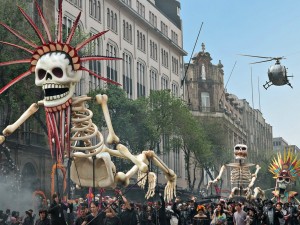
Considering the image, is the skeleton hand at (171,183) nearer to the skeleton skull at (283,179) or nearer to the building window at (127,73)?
the skeleton skull at (283,179)

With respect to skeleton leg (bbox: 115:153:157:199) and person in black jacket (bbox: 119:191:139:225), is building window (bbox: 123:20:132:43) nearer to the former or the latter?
person in black jacket (bbox: 119:191:139:225)

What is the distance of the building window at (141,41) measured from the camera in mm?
76000

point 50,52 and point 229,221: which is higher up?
point 50,52

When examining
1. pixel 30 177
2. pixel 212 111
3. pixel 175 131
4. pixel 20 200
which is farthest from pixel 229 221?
pixel 212 111

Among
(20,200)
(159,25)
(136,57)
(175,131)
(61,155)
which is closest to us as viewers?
(61,155)

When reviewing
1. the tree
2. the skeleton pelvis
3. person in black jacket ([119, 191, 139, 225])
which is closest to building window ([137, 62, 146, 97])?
the tree

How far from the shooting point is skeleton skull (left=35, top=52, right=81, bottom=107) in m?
19.2

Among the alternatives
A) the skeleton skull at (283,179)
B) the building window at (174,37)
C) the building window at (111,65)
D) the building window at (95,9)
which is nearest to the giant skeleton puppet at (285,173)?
the skeleton skull at (283,179)

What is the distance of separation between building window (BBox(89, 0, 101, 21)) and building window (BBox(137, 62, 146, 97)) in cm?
1042

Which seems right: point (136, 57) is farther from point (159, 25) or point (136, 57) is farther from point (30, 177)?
point (30, 177)

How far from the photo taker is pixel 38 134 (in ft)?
175

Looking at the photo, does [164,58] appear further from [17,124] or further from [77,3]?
[17,124]

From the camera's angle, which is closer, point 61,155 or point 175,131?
point 61,155

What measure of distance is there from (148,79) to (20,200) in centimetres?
3762
